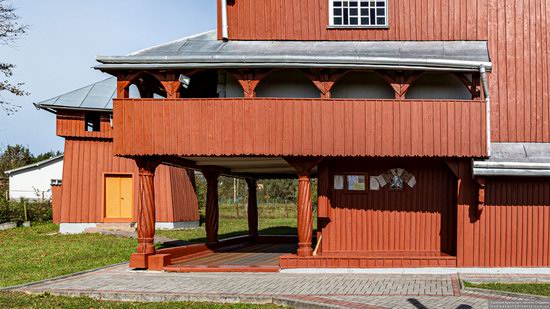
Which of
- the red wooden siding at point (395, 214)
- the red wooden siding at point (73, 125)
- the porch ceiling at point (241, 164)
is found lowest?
the red wooden siding at point (395, 214)

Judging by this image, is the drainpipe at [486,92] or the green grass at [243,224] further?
the green grass at [243,224]

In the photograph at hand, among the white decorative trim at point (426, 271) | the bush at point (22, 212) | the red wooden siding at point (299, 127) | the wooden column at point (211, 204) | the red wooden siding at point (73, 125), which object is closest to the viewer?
the white decorative trim at point (426, 271)

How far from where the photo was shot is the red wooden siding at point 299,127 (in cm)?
1588

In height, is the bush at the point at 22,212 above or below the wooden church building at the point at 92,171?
below

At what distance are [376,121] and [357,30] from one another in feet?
11.0

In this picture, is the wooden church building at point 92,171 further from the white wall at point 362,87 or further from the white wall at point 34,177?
the white wall at point 34,177

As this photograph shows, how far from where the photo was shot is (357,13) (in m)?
18.5

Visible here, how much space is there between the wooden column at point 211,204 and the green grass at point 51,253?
250 centimetres

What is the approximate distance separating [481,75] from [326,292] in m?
6.22

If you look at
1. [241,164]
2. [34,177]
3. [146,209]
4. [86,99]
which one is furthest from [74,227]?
[34,177]

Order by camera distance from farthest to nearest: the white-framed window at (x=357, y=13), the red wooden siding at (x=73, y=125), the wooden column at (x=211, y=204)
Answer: the red wooden siding at (x=73, y=125)
the wooden column at (x=211, y=204)
the white-framed window at (x=357, y=13)

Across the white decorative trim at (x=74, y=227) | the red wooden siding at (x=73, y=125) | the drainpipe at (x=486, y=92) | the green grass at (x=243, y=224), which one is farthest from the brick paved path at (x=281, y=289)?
the red wooden siding at (x=73, y=125)

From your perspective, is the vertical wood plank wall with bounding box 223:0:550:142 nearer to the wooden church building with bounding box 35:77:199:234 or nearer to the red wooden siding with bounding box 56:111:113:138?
the wooden church building with bounding box 35:77:199:234

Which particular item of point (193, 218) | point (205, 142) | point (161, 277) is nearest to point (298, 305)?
point (161, 277)
